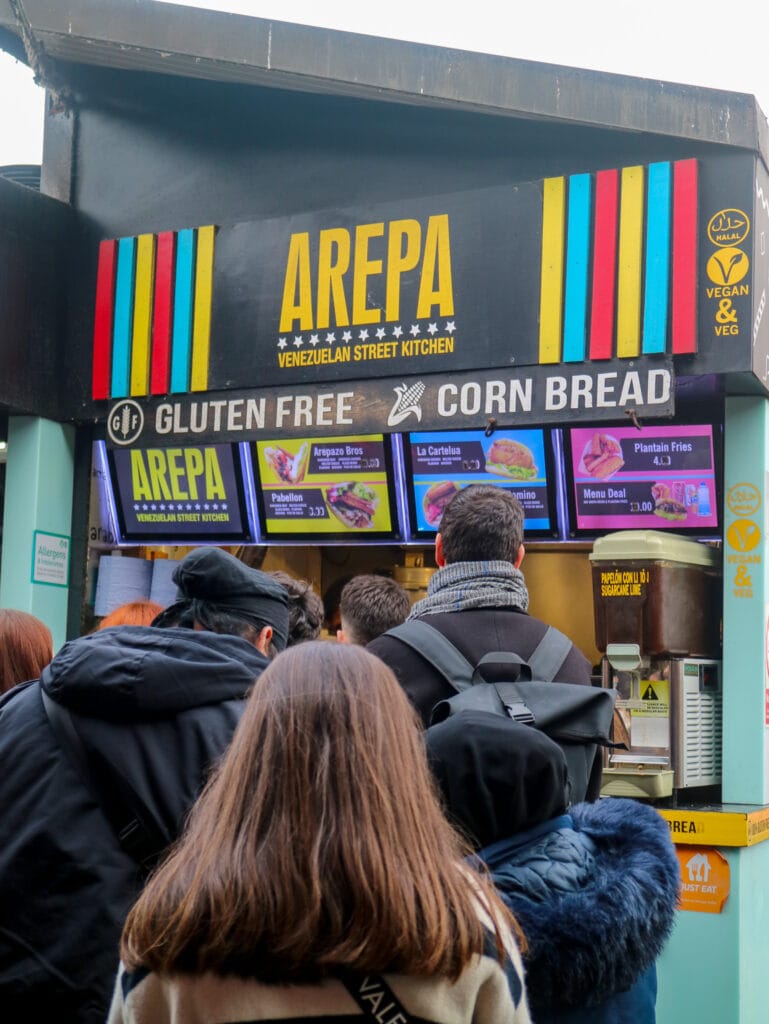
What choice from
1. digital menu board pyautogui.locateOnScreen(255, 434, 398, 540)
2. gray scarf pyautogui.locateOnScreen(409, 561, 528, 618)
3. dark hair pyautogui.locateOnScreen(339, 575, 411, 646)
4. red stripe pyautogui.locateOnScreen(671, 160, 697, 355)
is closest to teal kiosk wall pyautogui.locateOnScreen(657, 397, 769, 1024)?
red stripe pyautogui.locateOnScreen(671, 160, 697, 355)

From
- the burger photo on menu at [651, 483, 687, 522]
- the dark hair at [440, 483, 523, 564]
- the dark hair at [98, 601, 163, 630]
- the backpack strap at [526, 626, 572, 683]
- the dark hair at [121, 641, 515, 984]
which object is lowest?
the dark hair at [121, 641, 515, 984]

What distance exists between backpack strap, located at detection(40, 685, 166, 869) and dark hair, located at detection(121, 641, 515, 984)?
73 cm

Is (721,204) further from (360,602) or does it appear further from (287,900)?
(287,900)

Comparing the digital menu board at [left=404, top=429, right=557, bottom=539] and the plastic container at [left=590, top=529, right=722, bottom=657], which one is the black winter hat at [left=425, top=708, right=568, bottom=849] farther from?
the digital menu board at [left=404, top=429, right=557, bottom=539]

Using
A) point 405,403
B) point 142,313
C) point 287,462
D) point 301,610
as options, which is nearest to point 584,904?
point 301,610

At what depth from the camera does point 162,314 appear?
7.23 m

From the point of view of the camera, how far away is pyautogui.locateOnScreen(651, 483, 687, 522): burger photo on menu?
5.92m

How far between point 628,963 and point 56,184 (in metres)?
7.08

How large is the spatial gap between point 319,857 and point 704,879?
4194mm

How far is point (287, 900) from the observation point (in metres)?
1.59

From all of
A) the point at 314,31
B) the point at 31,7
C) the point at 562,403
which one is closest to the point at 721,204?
the point at 562,403

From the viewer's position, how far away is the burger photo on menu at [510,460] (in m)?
6.32

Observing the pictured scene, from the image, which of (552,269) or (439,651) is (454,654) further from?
(552,269)

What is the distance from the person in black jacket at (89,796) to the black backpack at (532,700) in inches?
26.8
